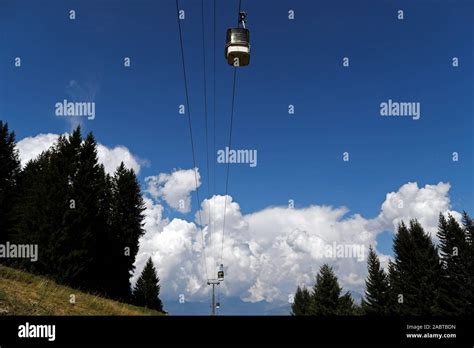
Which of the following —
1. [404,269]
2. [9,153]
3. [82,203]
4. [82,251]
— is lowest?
[404,269]

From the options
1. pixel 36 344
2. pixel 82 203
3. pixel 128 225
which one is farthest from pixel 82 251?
pixel 36 344

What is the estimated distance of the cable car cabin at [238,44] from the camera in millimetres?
10984

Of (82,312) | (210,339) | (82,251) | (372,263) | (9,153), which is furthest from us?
(372,263)

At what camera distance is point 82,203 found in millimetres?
44594

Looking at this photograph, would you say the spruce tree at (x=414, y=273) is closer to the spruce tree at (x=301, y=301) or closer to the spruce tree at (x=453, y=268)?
the spruce tree at (x=453, y=268)

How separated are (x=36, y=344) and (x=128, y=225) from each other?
54851mm

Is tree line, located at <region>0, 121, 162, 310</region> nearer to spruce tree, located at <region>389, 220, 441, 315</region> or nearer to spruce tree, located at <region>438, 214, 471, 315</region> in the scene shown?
spruce tree, located at <region>389, 220, 441, 315</region>

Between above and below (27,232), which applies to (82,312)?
below

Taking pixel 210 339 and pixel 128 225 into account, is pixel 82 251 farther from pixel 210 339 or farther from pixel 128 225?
pixel 210 339

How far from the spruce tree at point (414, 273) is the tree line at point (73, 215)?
3991 cm

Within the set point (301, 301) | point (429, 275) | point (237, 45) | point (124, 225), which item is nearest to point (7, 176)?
point (124, 225)

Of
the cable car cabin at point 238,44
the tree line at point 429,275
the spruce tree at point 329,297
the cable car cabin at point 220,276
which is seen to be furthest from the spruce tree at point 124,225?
the cable car cabin at point 238,44

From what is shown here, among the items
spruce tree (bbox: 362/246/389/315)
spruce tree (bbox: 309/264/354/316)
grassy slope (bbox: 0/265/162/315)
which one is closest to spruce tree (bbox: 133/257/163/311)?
spruce tree (bbox: 309/264/354/316)

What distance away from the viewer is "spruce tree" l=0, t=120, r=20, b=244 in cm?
5150
